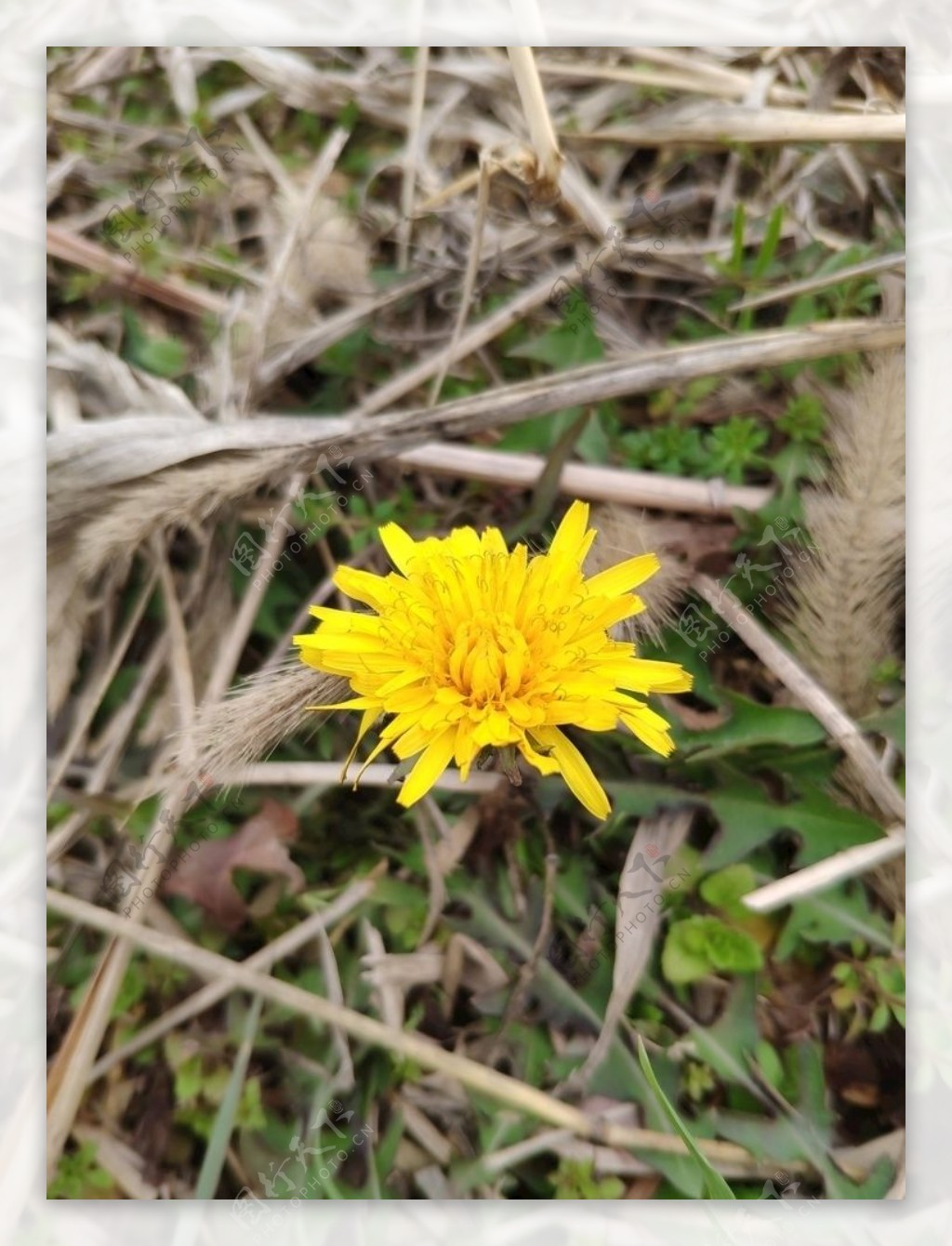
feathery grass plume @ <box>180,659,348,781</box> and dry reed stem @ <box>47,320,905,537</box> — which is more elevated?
dry reed stem @ <box>47,320,905,537</box>

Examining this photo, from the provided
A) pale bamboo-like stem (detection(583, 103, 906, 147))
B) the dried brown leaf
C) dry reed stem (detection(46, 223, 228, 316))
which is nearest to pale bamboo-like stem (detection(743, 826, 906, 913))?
the dried brown leaf

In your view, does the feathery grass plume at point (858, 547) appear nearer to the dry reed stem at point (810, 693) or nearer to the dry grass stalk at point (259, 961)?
the dry reed stem at point (810, 693)

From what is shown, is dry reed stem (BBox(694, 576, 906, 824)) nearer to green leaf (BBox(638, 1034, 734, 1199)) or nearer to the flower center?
the flower center

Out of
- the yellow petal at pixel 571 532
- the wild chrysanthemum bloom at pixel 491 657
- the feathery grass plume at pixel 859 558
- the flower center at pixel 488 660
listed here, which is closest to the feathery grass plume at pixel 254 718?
the wild chrysanthemum bloom at pixel 491 657

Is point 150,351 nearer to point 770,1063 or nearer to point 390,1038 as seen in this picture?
point 390,1038

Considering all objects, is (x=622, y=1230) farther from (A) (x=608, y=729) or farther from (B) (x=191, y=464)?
(B) (x=191, y=464)

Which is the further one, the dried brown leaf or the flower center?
the dried brown leaf

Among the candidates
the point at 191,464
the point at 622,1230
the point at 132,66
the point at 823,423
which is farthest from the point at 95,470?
the point at 622,1230
